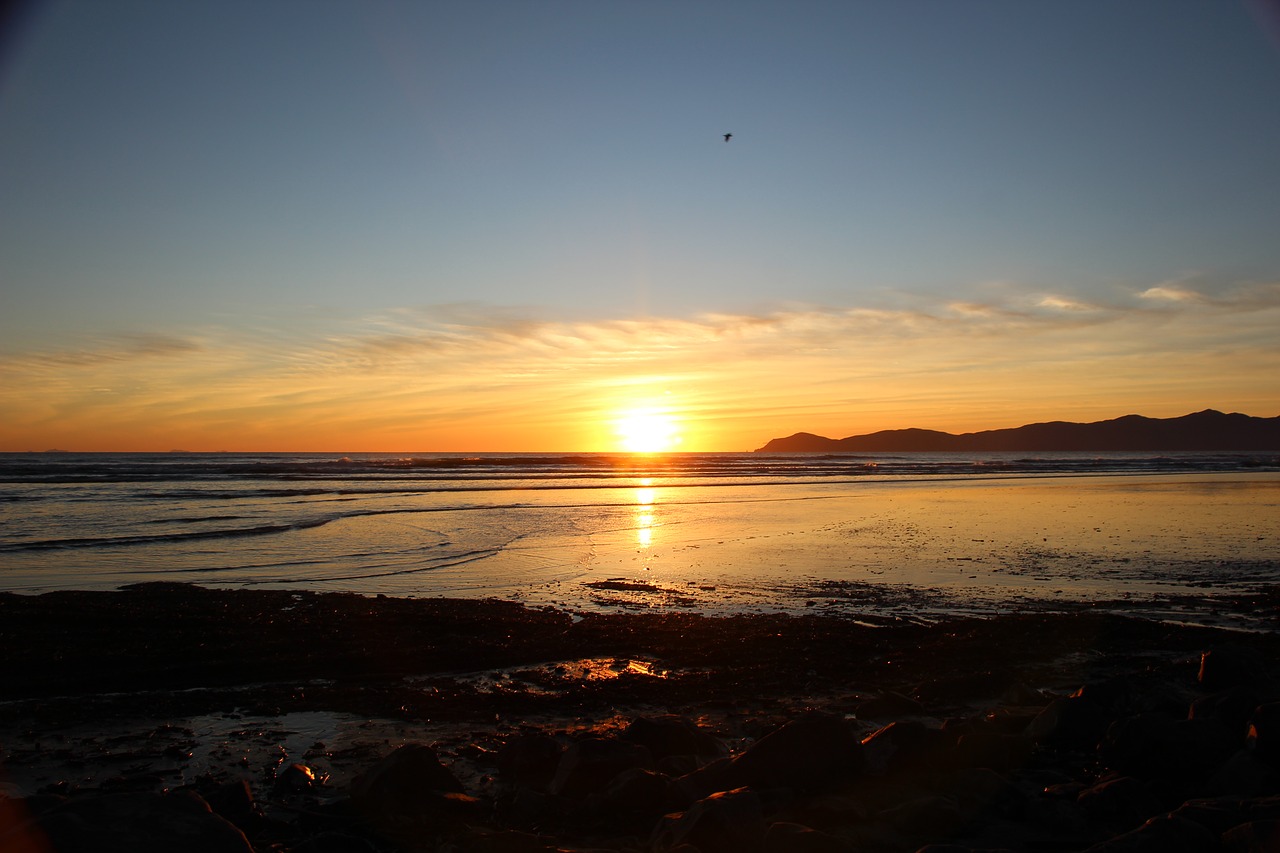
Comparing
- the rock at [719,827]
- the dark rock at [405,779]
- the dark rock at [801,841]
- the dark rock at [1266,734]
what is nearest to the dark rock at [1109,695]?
the dark rock at [1266,734]

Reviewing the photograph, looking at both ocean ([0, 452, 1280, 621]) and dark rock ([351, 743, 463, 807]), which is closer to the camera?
dark rock ([351, 743, 463, 807])

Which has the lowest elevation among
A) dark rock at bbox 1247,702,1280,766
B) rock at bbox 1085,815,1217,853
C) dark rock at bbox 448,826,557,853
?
dark rock at bbox 448,826,557,853

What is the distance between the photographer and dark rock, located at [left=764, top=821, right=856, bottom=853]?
5.54m

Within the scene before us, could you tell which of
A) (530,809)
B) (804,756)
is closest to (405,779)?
(530,809)

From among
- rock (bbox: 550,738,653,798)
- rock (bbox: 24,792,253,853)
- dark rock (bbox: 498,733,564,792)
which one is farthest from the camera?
dark rock (bbox: 498,733,564,792)

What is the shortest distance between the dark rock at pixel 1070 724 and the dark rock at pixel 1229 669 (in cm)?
224

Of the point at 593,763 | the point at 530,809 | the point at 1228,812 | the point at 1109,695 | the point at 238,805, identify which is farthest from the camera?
the point at 1109,695

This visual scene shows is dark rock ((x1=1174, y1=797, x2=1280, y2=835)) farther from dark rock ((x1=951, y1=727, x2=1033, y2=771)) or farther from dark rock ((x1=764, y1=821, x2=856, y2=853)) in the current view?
dark rock ((x1=764, y1=821, x2=856, y2=853))

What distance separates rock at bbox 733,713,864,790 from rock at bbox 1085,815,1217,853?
6.97 ft

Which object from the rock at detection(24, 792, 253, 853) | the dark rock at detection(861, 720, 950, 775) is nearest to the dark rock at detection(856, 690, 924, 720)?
the dark rock at detection(861, 720, 950, 775)

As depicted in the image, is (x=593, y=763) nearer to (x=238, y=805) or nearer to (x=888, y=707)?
(x=238, y=805)

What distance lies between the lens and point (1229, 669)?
9195 mm

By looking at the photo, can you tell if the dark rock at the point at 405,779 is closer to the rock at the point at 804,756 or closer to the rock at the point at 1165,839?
the rock at the point at 804,756

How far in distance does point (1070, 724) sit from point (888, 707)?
1.82 meters
